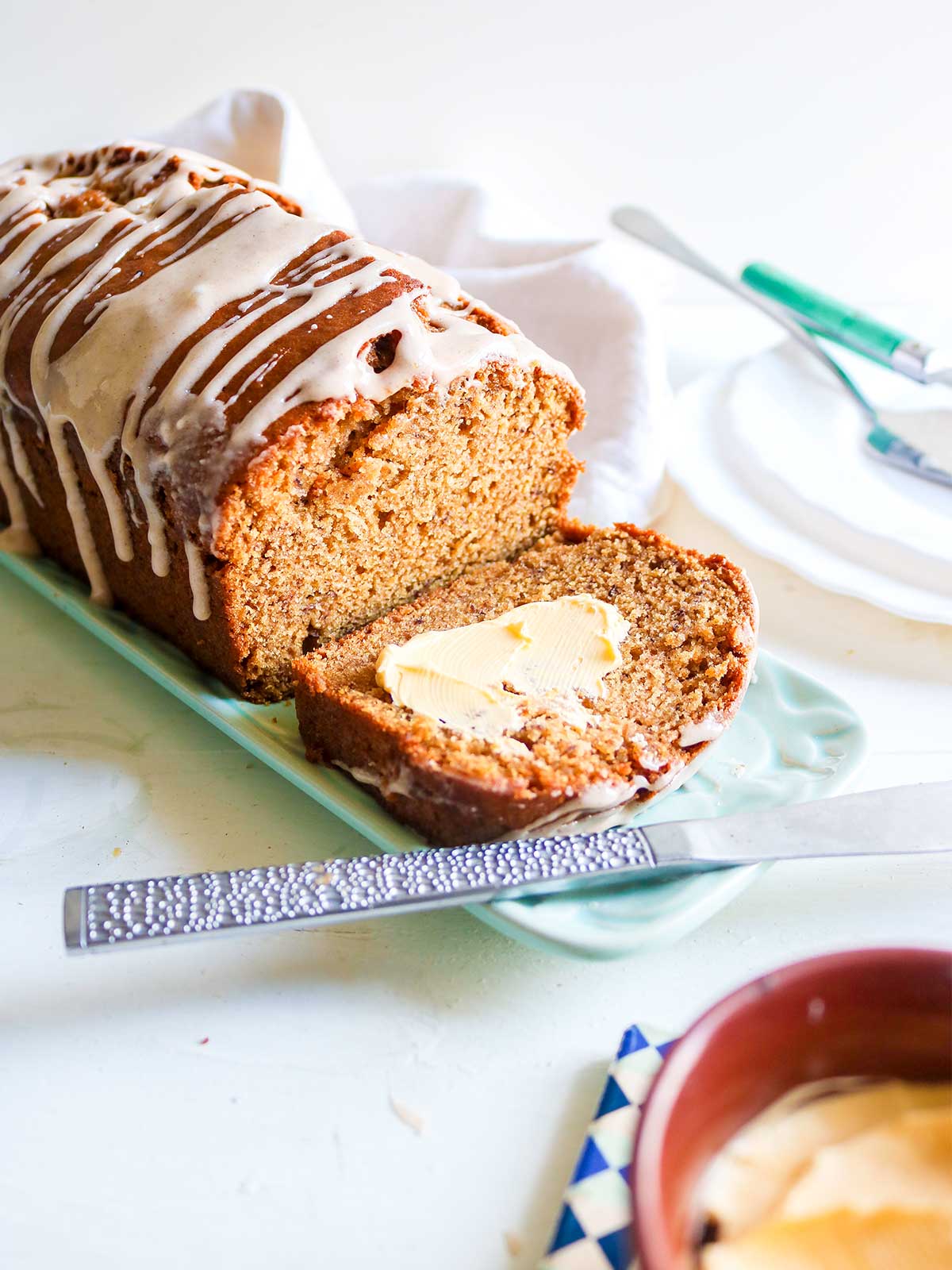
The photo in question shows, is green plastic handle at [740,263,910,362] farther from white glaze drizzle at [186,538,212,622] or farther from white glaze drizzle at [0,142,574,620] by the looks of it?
white glaze drizzle at [186,538,212,622]

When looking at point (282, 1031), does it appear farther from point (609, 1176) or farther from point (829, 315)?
point (829, 315)

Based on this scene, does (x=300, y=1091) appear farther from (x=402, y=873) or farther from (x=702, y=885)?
(x=702, y=885)

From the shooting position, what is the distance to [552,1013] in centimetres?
163

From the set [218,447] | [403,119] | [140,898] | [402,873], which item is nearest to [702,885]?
[402,873]

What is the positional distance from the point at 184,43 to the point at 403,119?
25.4 inches

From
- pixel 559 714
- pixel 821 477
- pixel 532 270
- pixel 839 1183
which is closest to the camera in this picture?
pixel 839 1183

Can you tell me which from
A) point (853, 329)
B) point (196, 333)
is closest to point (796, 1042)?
point (196, 333)

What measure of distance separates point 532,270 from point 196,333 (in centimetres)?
131

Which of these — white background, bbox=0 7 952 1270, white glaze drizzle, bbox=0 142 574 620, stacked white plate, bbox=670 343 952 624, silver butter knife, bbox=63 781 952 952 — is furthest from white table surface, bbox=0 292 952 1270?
stacked white plate, bbox=670 343 952 624

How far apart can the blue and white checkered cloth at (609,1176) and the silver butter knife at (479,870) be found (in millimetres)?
225

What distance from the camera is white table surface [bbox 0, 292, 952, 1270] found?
1.39m

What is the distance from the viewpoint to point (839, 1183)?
1.08m

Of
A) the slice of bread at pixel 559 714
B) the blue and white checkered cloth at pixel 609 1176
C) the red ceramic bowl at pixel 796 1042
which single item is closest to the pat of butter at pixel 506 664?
the slice of bread at pixel 559 714

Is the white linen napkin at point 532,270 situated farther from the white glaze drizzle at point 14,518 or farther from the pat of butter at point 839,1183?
the pat of butter at point 839,1183
